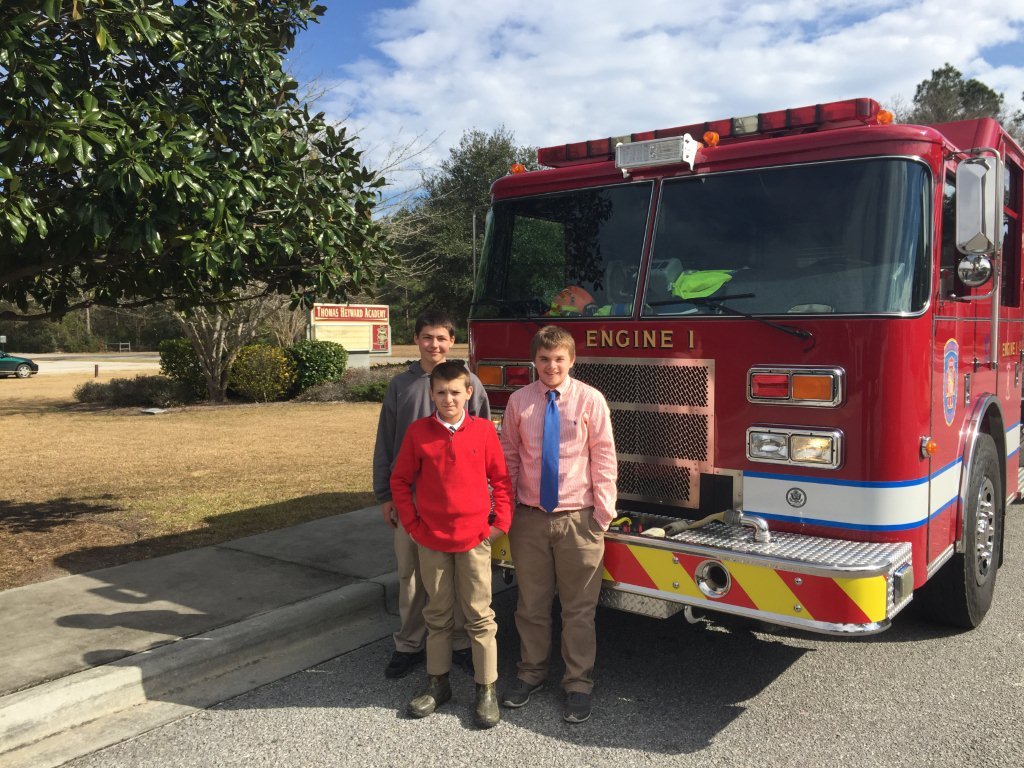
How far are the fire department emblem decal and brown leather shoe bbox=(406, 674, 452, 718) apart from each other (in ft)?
8.64

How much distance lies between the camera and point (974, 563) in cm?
455

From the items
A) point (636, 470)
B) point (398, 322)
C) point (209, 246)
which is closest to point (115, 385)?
point (209, 246)

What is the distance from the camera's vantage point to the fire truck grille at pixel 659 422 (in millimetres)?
4055

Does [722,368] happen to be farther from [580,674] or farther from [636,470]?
[580,674]

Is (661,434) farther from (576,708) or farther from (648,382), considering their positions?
(576,708)

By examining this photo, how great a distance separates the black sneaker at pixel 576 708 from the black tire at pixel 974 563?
82.5 inches

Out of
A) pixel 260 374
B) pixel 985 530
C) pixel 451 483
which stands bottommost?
pixel 985 530

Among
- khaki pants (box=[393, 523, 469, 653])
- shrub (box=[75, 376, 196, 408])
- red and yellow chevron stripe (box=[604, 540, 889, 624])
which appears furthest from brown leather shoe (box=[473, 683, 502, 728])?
shrub (box=[75, 376, 196, 408])

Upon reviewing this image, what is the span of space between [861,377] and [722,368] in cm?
62

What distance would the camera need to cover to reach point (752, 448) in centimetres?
386

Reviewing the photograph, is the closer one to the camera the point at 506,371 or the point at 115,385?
the point at 506,371

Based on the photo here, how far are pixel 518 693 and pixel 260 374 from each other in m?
14.7

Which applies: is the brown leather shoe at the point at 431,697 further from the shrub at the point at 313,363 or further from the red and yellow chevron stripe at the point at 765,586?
the shrub at the point at 313,363

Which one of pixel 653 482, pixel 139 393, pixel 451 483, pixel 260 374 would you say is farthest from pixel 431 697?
pixel 139 393
